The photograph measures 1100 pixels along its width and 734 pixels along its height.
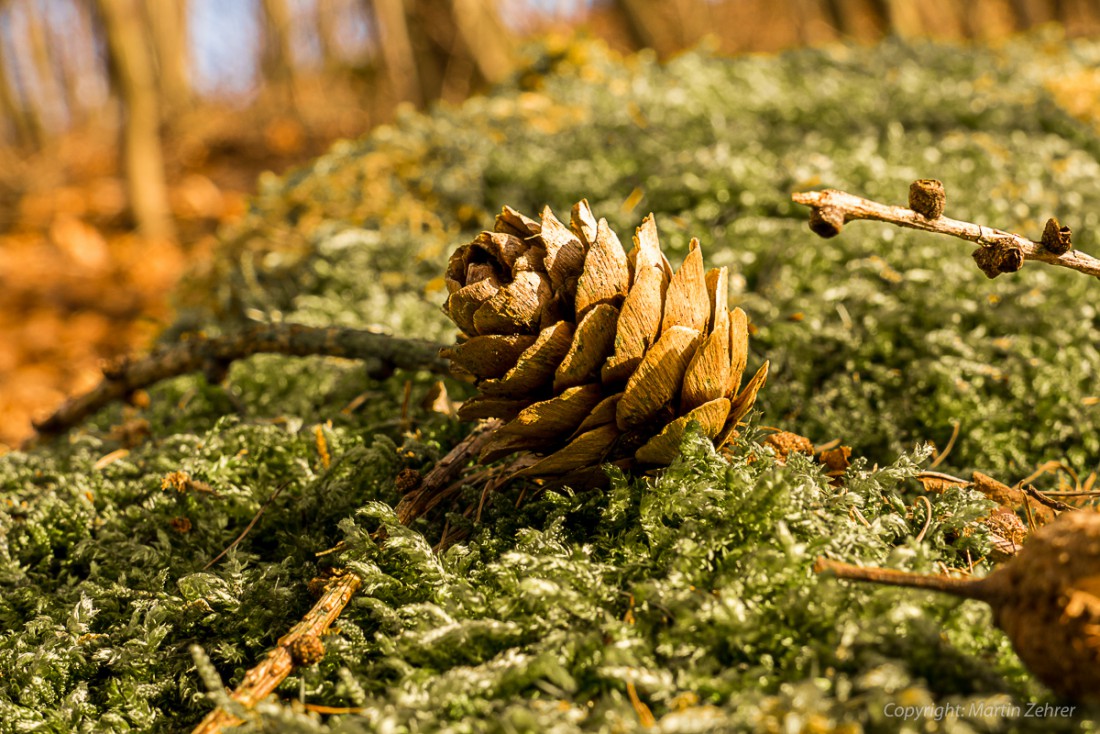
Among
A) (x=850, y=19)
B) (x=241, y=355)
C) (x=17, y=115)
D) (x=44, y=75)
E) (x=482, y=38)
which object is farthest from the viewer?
(x=44, y=75)

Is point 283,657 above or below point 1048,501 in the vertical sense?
above

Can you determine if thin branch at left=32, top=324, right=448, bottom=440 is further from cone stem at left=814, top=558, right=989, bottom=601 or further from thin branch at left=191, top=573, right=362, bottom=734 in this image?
cone stem at left=814, top=558, right=989, bottom=601

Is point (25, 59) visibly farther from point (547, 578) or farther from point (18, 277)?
point (547, 578)

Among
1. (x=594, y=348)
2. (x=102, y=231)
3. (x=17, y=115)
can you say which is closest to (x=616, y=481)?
(x=594, y=348)

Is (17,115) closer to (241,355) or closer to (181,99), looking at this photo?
(181,99)

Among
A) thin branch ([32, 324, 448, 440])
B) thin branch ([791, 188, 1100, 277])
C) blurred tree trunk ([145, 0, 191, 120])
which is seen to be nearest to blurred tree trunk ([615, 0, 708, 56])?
thin branch ([32, 324, 448, 440])

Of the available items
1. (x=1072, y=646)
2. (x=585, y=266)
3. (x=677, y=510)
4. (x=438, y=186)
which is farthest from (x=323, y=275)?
(x=1072, y=646)

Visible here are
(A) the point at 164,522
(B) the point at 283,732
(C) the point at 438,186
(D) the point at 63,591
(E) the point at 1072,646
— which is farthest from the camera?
(C) the point at 438,186
